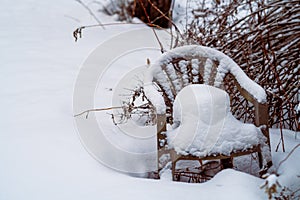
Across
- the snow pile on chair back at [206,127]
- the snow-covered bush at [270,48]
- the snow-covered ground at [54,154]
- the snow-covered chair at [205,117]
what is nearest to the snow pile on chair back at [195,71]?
the snow-covered chair at [205,117]

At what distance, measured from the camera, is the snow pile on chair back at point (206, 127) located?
7.95 ft

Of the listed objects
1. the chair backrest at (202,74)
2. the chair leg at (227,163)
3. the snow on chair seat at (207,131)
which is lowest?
the chair leg at (227,163)

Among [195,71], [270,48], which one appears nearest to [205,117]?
[195,71]

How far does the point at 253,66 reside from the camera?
11.5 ft

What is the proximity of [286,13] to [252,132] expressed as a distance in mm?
1350

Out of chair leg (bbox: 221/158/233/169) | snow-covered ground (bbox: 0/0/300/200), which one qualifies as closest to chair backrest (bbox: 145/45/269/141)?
chair leg (bbox: 221/158/233/169)

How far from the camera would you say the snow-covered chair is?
7.97 ft

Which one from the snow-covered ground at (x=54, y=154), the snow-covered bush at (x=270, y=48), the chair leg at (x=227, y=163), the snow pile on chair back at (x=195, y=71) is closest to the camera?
the snow-covered ground at (x=54, y=154)

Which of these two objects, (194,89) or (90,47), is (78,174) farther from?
(90,47)

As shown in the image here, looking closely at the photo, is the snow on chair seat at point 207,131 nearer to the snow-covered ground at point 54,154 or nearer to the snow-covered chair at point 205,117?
the snow-covered chair at point 205,117

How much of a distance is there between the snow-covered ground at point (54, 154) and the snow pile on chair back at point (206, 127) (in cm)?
20

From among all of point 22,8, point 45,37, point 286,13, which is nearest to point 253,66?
point 286,13

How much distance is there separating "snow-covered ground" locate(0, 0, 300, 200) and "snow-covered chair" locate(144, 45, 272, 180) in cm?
18

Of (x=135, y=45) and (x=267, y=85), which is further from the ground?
(x=135, y=45)
